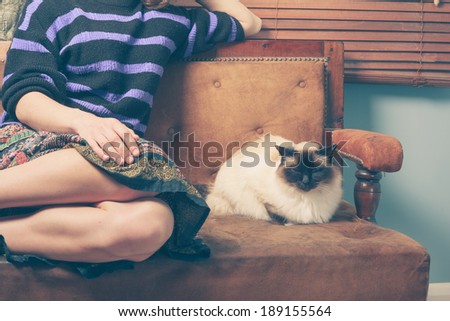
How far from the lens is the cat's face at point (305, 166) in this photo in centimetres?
141

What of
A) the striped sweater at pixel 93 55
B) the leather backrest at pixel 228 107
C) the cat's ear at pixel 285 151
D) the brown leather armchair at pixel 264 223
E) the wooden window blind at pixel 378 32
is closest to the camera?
the brown leather armchair at pixel 264 223

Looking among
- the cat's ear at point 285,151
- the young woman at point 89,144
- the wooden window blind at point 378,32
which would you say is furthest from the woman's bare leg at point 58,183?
the wooden window blind at point 378,32

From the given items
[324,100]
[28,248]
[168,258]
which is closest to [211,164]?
[324,100]

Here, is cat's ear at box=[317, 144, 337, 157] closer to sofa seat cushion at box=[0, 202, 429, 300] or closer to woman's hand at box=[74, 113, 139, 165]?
sofa seat cushion at box=[0, 202, 429, 300]

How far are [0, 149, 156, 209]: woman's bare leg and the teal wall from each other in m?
1.15

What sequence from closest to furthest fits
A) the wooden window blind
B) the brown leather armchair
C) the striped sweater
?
the brown leather armchair → the striped sweater → the wooden window blind

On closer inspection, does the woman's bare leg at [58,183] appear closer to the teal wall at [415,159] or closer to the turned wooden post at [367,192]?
the turned wooden post at [367,192]

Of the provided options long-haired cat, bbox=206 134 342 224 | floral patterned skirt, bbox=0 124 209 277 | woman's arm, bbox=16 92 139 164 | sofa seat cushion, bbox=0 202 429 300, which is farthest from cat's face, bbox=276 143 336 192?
woman's arm, bbox=16 92 139 164

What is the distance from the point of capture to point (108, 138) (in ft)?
3.46

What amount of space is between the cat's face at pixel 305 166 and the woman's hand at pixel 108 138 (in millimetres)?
496

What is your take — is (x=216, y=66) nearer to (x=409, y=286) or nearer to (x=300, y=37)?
(x=300, y=37)

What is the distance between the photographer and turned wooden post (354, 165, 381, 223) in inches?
52.4

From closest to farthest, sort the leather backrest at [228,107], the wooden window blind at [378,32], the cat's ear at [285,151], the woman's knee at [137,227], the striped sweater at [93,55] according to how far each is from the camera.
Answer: the woman's knee at [137,227], the striped sweater at [93,55], the cat's ear at [285,151], the leather backrest at [228,107], the wooden window blind at [378,32]

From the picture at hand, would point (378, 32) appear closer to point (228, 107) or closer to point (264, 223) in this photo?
point (228, 107)
